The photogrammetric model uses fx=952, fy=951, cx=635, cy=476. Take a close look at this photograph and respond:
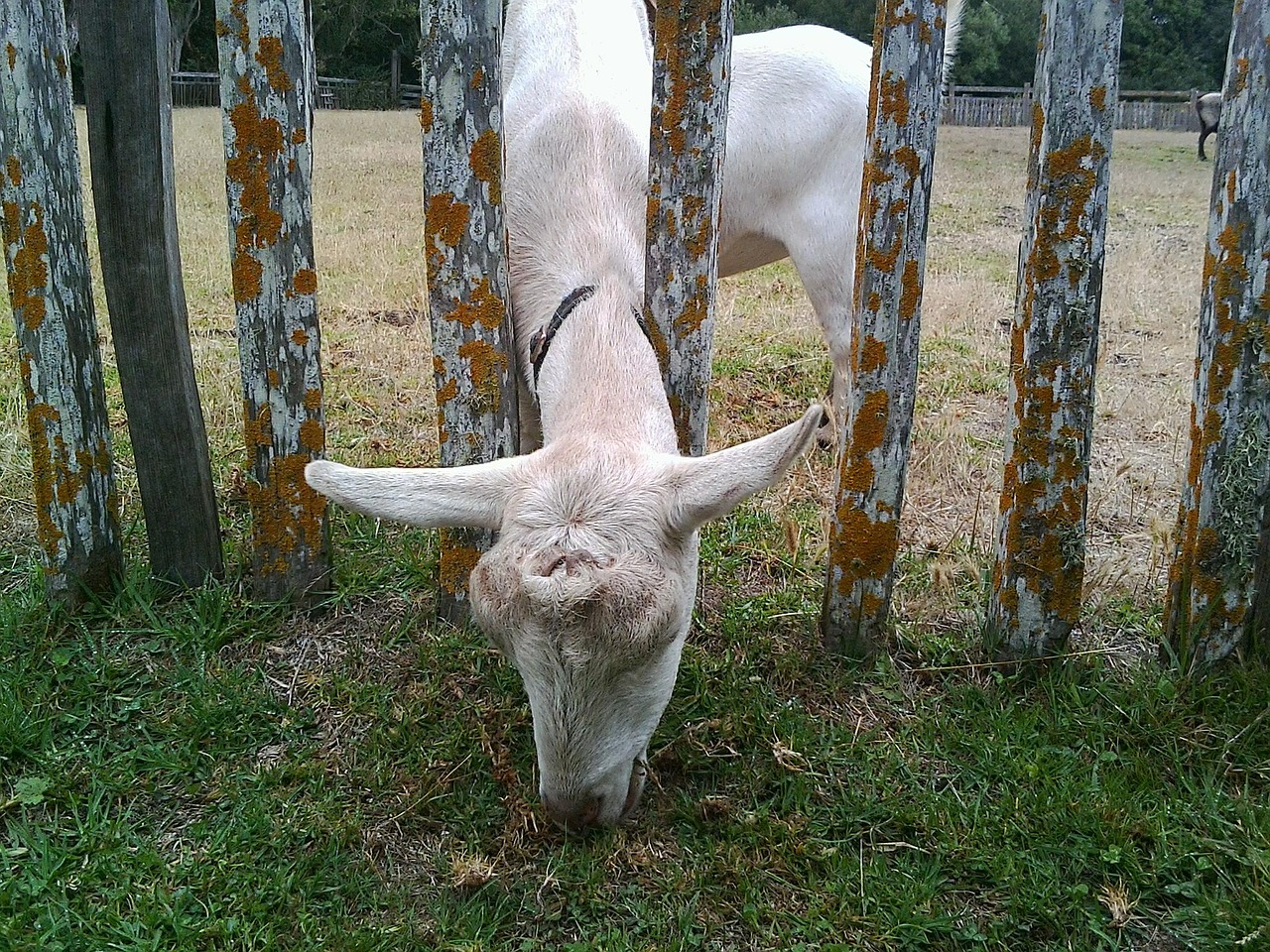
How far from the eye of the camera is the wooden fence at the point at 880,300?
2984 millimetres

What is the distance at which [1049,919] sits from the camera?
100 inches

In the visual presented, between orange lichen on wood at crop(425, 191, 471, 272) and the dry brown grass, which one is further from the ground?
orange lichen on wood at crop(425, 191, 471, 272)

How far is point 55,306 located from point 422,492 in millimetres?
1763

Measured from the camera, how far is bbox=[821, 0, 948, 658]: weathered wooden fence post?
305 cm

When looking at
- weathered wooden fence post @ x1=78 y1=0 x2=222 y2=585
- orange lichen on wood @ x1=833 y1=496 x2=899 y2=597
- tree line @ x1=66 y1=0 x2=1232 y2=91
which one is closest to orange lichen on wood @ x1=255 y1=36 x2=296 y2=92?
weathered wooden fence post @ x1=78 y1=0 x2=222 y2=585

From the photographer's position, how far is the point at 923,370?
670 centimetres

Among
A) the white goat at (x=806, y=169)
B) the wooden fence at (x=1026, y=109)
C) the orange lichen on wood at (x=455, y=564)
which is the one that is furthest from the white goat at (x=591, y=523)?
the wooden fence at (x=1026, y=109)

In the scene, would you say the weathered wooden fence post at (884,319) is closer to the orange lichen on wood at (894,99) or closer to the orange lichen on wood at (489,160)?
the orange lichen on wood at (894,99)

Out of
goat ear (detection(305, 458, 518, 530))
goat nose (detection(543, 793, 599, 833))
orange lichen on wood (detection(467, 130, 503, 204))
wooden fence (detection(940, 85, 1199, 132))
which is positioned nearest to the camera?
goat ear (detection(305, 458, 518, 530))

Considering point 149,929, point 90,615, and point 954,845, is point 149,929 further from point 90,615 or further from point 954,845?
point 954,845

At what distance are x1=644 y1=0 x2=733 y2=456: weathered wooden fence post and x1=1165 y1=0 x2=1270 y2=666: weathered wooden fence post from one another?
1.59 m

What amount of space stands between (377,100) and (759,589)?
38.7 meters

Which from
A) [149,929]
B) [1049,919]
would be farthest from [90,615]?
[1049,919]

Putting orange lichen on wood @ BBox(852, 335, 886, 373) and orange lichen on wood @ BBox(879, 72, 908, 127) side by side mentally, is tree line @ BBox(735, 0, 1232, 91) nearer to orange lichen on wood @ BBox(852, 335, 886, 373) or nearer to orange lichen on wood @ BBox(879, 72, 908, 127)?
orange lichen on wood @ BBox(879, 72, 908, 127)
